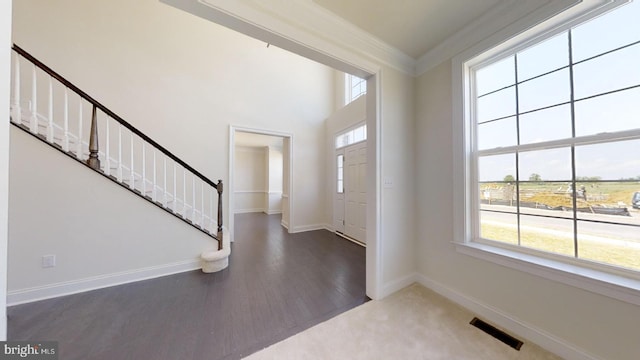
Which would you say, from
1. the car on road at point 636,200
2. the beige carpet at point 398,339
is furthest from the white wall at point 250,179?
the car on road at point 636,200

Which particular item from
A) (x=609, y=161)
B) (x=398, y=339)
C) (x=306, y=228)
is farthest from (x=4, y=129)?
(x=306, y=228)

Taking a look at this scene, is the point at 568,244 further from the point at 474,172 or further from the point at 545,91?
the point at 545,91

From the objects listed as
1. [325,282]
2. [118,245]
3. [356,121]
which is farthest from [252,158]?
[325,282]

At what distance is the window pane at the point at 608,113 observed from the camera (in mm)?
1250

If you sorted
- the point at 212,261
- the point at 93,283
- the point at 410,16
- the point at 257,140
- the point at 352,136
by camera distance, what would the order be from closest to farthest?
the point at 410,16, the point at 93,283, the point at 212,261, the point at 352,136, the point at 257,140

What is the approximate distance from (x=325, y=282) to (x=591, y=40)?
9.72ft

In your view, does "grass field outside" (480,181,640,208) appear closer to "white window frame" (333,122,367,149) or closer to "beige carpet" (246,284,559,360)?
"beige carpet" (246,284,559,360)

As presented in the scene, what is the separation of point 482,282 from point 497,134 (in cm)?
133

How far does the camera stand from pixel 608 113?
1.32 metres

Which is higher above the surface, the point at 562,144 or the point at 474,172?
the point at 562,144

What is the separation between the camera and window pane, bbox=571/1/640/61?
126cm

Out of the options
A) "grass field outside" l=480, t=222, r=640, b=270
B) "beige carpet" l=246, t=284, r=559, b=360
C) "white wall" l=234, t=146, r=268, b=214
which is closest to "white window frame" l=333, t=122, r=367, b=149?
"grass field outside" l=480, t=222, r=640, b=270

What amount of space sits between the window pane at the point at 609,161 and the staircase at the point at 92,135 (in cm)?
364

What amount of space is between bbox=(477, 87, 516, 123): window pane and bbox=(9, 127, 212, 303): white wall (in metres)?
3.72
